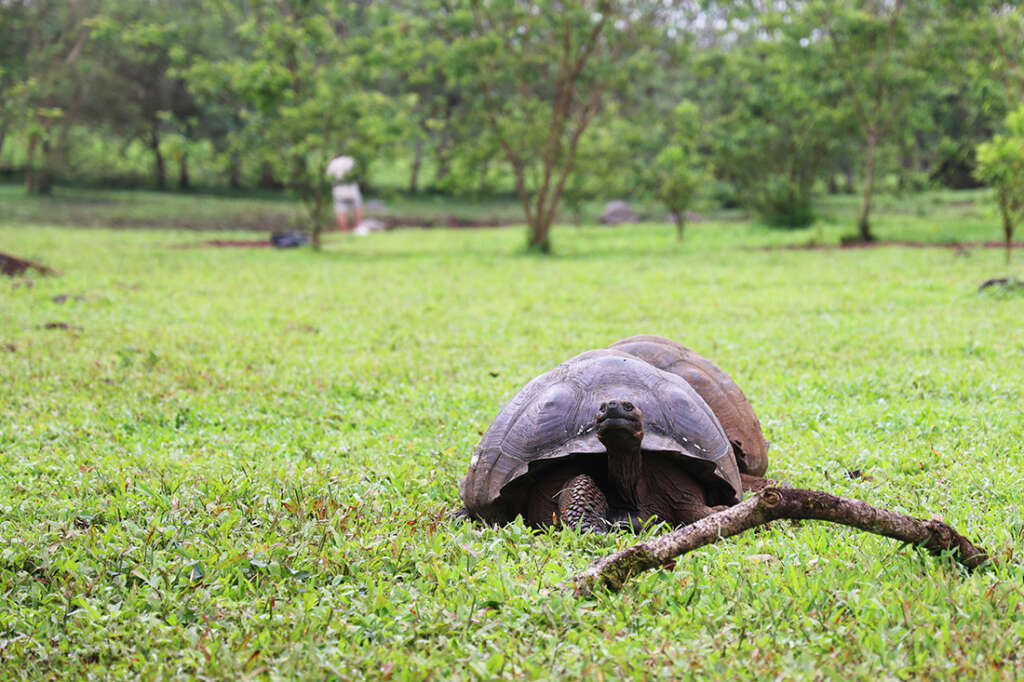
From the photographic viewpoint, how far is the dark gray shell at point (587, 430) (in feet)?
10.9

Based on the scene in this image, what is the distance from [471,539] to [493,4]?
1695 cm

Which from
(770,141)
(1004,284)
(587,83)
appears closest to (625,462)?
(1004,284)

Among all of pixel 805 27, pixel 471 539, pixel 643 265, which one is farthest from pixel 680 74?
pixel 471 539

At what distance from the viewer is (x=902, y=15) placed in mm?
19156

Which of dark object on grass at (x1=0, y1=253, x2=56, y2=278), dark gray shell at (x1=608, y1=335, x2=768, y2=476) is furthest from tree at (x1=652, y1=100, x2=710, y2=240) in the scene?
dark gray shell at (x1=608, y1=335, x2=768, y2=476)

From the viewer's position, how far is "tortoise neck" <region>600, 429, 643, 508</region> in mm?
3008

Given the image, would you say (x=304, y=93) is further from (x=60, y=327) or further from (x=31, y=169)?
(x=31, y=169)

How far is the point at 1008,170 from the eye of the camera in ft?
42.2

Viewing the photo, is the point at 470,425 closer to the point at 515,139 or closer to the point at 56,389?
the point at 56,389

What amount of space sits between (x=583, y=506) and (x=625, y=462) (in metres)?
0.24

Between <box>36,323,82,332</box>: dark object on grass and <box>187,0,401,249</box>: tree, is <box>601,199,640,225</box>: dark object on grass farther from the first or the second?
<box>36,323,82,332</box>: dark object on grass

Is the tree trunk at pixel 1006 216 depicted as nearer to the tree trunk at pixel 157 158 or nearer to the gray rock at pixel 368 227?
the gray rock at pixel 368 227

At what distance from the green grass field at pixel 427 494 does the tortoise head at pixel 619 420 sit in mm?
377

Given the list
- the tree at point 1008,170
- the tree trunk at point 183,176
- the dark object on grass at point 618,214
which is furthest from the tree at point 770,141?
the tree trunk at point 183,176
